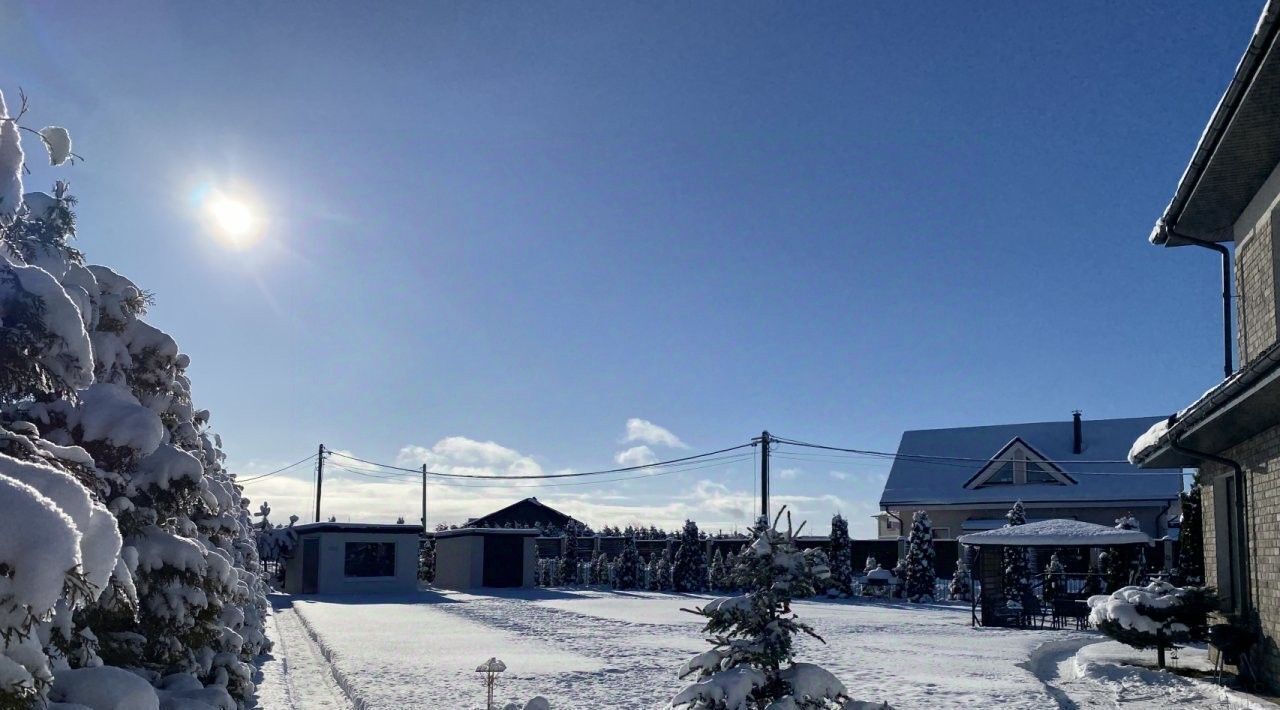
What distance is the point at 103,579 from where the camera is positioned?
2.94 meters

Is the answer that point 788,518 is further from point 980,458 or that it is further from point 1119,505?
point 980,458

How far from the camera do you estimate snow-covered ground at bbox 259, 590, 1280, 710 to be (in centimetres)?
1129

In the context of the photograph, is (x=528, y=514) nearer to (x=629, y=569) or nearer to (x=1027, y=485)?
(x=629, y=569)

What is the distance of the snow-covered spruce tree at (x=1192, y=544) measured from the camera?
47.5ft

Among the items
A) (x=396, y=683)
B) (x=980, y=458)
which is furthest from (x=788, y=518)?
(x=980, y=458)

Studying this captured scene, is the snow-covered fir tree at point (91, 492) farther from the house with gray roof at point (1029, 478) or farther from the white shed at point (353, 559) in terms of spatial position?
the house with gray roof at point (1029, 478)

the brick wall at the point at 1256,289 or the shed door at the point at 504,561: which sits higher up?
the brick wall at the point at 1256,289

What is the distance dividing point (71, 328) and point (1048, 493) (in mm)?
39586

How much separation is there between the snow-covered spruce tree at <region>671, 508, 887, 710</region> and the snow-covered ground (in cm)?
475

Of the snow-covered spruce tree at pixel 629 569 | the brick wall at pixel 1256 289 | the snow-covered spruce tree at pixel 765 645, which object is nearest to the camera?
the snow-covered spruce tree at pixel 765 645

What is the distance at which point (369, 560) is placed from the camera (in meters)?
37.5

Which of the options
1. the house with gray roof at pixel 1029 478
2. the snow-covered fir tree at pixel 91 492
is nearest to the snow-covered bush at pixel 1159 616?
the snow-covered fir tree at pixel 91 492

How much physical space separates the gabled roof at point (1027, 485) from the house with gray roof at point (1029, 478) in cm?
4

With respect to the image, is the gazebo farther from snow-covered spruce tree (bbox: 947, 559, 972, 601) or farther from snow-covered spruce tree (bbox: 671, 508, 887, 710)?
snow-covered spruce tree (bbox: 671, 508, 887, 710)
